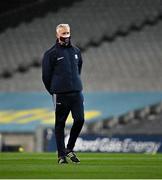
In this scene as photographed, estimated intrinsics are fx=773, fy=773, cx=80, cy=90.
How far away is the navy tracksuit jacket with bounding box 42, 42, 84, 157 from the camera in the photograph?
973 centimetres

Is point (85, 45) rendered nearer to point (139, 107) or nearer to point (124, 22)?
point (124, 22)

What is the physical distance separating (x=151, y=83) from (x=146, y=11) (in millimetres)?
4242

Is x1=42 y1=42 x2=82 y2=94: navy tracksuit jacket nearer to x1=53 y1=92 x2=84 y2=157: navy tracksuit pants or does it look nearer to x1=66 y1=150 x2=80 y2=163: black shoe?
x1=53 y1=92 x2=84 y2=157: navy tracksuit pants

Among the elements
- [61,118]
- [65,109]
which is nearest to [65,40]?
[65,109]

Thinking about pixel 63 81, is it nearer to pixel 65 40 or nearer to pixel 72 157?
pixel 65 40

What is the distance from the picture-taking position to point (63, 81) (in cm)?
977

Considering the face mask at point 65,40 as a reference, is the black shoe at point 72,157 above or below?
below

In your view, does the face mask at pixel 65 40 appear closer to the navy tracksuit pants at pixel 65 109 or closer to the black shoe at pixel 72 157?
the navy tracksuit pants at pixel 65 109

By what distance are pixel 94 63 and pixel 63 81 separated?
18237mm

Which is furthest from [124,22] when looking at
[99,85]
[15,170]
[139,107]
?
[15,170]

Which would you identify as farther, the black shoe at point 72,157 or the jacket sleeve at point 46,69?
the black shoe at point 72,157

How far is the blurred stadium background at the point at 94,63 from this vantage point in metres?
24.2

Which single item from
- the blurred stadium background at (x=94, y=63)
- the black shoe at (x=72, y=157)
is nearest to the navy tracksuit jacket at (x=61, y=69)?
the black shoe at (x=72, y=157)

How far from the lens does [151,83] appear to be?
25.9 meters
